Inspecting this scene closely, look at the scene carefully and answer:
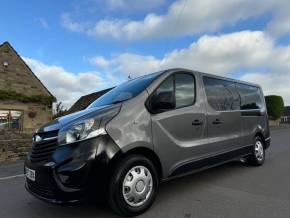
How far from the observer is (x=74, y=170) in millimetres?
3625

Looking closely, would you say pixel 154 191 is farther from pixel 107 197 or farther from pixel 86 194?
pixel 86 194

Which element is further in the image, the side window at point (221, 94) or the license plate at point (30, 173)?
the side window at point (221, 94)

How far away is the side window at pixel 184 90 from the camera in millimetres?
4902

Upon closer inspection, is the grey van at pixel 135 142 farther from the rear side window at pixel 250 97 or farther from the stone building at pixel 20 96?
the stone building at pixel 20 96

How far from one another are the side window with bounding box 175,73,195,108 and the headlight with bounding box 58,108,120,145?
1.41m

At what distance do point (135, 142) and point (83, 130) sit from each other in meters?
0.70

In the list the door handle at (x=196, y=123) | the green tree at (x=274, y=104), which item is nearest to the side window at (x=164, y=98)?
the door handle at (x=196, y=123)

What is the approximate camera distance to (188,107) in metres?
5.01

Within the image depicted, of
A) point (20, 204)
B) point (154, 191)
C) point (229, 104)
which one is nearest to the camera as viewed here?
point (154, 191)

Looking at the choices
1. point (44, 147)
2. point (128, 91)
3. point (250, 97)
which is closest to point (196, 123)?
point (128, 91)

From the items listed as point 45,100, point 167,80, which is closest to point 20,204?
point 167,80

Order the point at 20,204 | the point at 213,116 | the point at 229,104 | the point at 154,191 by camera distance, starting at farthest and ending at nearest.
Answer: the point at 229,104 < the point at 213,116 < the point at 20,204 < the point at 154,191

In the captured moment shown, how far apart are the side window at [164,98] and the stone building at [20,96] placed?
1693 centimetres

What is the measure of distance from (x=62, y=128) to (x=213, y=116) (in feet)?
9.00
